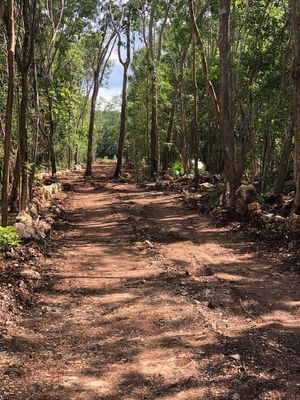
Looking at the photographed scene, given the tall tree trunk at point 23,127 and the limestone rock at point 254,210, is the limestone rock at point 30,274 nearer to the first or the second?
the tall tree trunk at point 23,127

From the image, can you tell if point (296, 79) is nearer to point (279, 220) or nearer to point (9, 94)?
point (279, 220)

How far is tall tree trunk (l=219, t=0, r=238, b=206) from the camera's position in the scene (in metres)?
13.5

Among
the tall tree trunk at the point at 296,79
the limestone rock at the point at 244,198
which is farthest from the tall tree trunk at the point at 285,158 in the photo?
the tall tree trunk at the point at 296,79

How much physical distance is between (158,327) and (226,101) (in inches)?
381

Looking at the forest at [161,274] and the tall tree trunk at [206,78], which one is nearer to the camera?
the forest at [161,274]

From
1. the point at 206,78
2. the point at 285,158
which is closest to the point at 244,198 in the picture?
the point at 285,158

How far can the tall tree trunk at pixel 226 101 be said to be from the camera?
1351 centimetres

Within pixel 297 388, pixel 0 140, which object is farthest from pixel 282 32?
pixel 297 388

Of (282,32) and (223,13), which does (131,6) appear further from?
(223,13)

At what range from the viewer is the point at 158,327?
5355 millimetres

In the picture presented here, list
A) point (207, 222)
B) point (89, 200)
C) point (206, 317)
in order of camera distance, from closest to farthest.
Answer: point (206, 317) < point (207, 222) < point (89, 200)

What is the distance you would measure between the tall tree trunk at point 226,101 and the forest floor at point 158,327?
3.99 m

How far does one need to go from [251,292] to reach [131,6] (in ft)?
75.1

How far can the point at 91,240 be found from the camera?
10.5 meters
